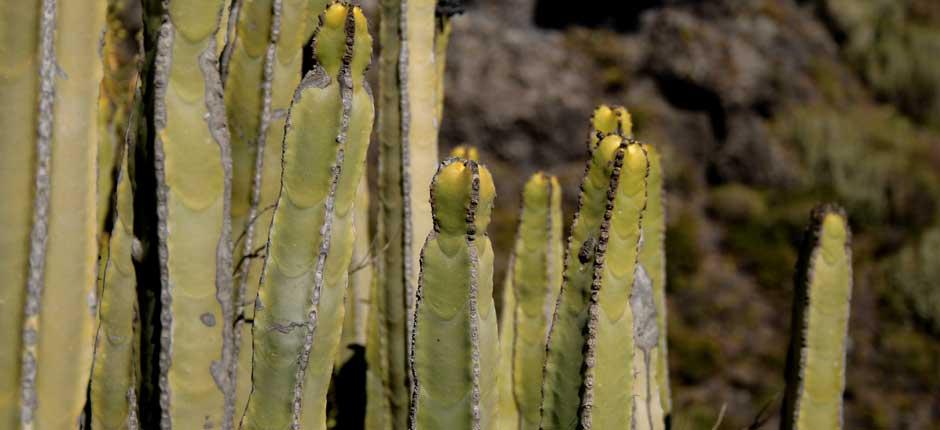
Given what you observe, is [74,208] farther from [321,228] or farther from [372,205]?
[372,205]

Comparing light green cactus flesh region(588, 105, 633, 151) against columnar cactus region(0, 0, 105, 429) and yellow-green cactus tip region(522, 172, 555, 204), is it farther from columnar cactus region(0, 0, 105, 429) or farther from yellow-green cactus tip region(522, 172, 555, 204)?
columnar cactus region(0, 0, 105, 429)

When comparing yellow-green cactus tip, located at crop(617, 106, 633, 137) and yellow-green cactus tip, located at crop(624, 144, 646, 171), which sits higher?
yellow-green cactus tip, located at crop(617, 106, 633, 137)

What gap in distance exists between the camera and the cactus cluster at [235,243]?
1494 mm

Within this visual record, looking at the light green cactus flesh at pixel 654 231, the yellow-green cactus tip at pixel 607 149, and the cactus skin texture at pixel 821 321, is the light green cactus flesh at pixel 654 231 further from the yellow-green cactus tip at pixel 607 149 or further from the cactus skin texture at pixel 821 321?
the yellow-green cactus tip at pixel 607 149

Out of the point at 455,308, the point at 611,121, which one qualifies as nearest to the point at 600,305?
the point at 455,308

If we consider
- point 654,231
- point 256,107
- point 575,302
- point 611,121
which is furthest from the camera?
point 654,231

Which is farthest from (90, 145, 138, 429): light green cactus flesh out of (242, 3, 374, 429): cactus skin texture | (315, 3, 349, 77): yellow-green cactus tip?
(315, 3, 349, 77): yellow-green cactus tip

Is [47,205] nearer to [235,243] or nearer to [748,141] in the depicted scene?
[235,243]

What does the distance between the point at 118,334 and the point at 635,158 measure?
0.96m

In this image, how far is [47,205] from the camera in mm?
1491

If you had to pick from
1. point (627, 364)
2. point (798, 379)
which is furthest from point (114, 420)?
point (798, 379)

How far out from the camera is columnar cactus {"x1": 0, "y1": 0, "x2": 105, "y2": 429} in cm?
146

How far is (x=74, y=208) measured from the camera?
1.53 metres

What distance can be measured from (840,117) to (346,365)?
556 cm
